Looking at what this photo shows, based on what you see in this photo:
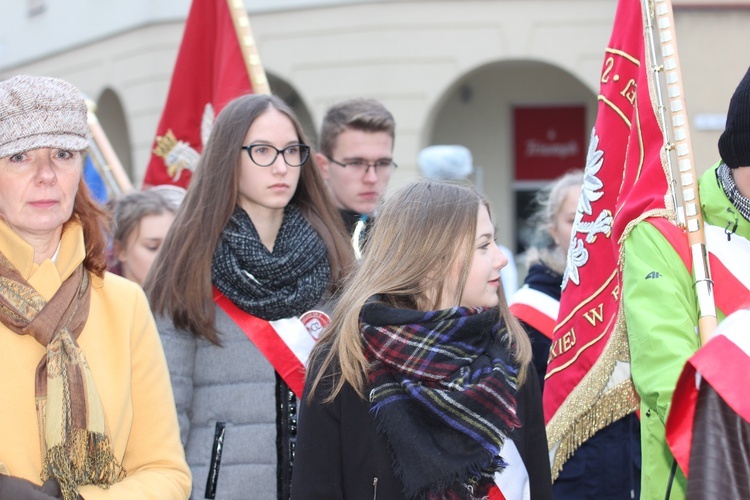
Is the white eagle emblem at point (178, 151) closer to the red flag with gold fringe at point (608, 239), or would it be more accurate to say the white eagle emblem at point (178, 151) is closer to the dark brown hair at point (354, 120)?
the dark brown hair at point (354, 120)

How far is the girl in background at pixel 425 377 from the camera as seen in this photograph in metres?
2.75

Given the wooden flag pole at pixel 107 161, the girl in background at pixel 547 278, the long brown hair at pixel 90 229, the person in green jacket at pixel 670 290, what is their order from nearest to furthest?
the person in green jacket at pixel 670 290 < the long brown hair at pixel 90 229 < the girl in background at pixel 547 278 < the wooden flag pole at pixel 107 161

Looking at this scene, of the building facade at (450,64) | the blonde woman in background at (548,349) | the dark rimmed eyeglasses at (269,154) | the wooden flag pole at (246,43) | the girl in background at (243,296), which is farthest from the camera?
the building facade at (450,64)

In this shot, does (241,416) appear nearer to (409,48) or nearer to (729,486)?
(729,486)

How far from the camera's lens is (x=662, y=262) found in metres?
3.12

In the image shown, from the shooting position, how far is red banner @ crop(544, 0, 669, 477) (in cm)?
Answer: 354

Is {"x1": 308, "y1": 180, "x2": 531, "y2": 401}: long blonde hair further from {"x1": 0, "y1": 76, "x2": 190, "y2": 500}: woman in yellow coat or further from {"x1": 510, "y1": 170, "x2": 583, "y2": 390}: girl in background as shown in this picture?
{"x1": 510, "y1": 170, "x2": 583, "y2": 390}: girl in background

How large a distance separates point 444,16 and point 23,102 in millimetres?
10588

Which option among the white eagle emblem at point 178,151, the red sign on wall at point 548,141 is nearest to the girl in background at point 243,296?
the white eagle emblem at point 178,151

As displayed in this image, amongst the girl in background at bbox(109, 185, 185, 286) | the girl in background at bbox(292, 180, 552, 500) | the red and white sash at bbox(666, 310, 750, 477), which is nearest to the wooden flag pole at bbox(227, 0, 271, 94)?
the girl in background at bbox(109, 185, 185, 286)

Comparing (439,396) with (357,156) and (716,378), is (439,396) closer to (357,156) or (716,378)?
(716,378)

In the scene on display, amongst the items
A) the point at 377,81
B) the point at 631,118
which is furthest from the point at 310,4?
the point at 631,118

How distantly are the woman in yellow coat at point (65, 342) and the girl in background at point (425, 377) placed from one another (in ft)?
1.38

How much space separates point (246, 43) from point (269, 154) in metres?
1.36
